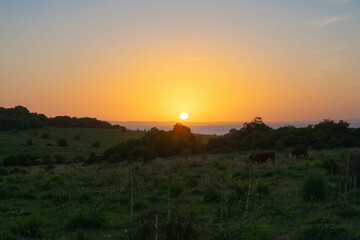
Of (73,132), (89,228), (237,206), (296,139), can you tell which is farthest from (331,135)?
(73,132)

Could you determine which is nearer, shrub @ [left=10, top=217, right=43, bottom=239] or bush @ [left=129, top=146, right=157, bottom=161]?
shrub @ [left=10, top=217, right=43, bottom=239]

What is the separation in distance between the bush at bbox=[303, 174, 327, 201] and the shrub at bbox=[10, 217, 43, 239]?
6.60 meters

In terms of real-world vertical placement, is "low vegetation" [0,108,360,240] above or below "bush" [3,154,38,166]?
above

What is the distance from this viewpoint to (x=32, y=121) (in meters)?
79.8

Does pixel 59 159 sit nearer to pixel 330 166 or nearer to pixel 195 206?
pixel 330 166

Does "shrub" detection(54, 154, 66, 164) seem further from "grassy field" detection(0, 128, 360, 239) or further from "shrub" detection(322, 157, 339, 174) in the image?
"shrub" detection(322, 157, 339, 174)

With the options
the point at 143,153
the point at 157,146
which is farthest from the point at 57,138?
the point at 143,153

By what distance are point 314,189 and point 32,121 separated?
7937 centimetres

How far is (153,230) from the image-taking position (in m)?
5.24

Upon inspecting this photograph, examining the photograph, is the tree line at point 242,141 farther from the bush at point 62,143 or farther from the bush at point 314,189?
the bush at point 62,143

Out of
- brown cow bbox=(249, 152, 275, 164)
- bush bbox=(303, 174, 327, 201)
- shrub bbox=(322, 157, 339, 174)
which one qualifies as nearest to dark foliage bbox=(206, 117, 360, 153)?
brown cow bbox=(249, 152, 275, 164)

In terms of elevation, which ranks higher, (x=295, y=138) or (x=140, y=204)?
(x=295, y=138)

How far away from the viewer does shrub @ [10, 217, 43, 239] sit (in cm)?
709

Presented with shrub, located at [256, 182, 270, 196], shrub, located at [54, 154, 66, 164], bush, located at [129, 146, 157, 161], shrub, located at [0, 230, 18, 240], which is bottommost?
shrub, located at [54, 154, 66, 164]
